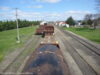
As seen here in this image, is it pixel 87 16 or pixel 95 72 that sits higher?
pixel 87 16

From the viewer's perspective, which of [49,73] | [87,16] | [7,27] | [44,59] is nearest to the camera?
[49,73]

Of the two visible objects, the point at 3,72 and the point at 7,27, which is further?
the point at 7,27

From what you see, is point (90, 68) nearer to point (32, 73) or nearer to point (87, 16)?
point (32, 73)

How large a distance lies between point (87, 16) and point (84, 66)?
8586 centimetres

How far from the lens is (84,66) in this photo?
38.9 ft

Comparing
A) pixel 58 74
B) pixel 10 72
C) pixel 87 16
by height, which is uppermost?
pixel 87 16

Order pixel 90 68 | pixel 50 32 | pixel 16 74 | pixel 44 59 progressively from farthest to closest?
pixel 50 32 < pixel 90 68 < pixel 16 74 < pixel 44 59

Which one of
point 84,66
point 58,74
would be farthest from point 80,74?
point 58,74

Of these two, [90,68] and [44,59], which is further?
[90,68]

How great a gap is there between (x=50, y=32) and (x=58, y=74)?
26.4 metres

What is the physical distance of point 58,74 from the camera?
521 cm

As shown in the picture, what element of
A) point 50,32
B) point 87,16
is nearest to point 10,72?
point 50,32

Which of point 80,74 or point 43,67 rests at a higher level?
point 43,67

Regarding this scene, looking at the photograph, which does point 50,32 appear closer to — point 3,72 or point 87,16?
point 3,72
